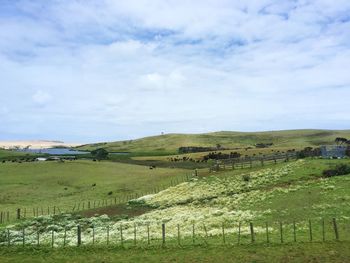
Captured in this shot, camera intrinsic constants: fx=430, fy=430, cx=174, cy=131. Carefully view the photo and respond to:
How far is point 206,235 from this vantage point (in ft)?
126

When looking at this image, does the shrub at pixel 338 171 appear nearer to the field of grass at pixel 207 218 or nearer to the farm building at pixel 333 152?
the field of grass at pixel 207 218

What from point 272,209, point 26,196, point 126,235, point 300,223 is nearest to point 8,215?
point 26,196

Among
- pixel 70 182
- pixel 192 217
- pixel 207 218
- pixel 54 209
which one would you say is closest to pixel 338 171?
pixel 207 218

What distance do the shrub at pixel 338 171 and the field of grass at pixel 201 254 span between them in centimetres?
3856

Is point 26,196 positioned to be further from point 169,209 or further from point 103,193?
point 169,209

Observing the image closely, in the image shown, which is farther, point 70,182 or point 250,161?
point 70,182

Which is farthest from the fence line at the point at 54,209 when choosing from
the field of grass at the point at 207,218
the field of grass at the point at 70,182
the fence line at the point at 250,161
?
the fence line at the point at 250,161

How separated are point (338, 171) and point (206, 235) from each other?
39192 mm

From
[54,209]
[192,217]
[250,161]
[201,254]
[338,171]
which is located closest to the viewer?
[201,254]

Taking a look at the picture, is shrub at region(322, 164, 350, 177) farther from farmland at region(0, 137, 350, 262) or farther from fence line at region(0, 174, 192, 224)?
fence line at region(0, 174, 192, 224)

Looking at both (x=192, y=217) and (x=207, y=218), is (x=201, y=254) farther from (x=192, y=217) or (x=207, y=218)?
(x=192, y=217)

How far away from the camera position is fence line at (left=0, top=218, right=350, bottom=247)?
35.2 m

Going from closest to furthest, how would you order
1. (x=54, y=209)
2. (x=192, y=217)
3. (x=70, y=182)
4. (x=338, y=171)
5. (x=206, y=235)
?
1. (x=206, y=235)
2. (x=192, y=217)
3. (x=54, y=209)
4. (x=338, y=171)
5. (x=70, y=182)

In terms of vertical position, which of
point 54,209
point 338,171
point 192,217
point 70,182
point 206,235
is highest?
point 338,171
